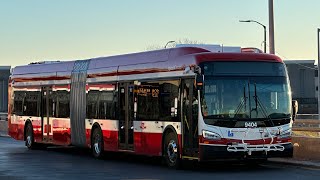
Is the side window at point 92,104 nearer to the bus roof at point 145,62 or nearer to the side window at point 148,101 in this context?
the bus roof at point 145,62

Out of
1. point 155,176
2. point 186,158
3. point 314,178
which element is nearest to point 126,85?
point 186,158

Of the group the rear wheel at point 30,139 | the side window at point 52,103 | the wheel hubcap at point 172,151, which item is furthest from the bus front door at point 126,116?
the rear wheel at point 30,139

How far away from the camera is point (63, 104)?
25594 mm

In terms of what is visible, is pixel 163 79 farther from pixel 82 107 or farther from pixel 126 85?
pixel 82 107

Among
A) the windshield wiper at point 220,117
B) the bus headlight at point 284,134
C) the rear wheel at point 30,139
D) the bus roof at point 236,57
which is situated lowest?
the rear wheel at point 30,139

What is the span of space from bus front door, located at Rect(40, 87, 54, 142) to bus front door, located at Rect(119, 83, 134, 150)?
19.3 ft

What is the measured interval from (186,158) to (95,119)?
5993mm

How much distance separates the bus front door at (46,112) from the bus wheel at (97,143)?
3699 mm

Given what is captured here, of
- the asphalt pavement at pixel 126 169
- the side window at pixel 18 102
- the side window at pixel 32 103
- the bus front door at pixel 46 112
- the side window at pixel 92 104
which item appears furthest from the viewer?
the side window at pixel 18 102

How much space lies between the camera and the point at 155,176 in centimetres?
1619

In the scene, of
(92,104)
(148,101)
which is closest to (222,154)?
(148,101)

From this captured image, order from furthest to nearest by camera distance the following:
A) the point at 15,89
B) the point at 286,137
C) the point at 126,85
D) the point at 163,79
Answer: the point at 15,89 < the point at 126,85 < the point at 163,79 < the point at 286,137

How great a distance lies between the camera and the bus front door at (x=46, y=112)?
2655cm

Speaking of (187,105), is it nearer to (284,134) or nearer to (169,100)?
(169,100)
